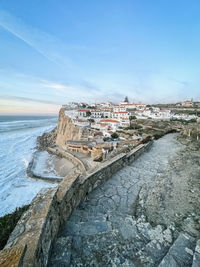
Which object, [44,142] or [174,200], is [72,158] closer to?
[44,142]

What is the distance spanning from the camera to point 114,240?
198cm

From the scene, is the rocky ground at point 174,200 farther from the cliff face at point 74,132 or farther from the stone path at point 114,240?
the cliff face at point 74,132

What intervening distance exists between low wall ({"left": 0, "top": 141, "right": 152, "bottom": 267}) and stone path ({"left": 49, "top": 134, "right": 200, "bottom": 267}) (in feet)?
0.77

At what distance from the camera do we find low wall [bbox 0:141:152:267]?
3.40 ft

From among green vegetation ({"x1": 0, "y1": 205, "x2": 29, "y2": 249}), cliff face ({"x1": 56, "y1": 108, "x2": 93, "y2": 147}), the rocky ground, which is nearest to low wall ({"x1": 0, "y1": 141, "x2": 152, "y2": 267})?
green vegetation ({"x1": 0, "y1": 205, "x2": 29, "y2": 249})

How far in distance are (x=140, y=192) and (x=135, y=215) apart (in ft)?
3.00

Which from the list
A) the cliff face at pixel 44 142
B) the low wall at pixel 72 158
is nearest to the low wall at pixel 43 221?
the low wall at pixel 72 158

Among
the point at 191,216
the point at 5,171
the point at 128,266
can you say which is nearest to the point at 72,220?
the point at 128,266

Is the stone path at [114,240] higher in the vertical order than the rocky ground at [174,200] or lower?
higher

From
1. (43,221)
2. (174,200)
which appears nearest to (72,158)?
(174,200)

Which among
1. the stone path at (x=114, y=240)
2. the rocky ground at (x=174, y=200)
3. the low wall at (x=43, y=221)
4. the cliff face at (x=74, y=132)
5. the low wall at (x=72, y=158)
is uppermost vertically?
the low wall at (x=43, y=221)

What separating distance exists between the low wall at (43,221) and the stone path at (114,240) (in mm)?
234

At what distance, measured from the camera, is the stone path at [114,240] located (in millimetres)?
1650

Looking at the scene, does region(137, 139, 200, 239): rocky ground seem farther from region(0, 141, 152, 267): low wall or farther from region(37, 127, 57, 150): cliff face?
region(37, 127, 57, 150): cliff face
